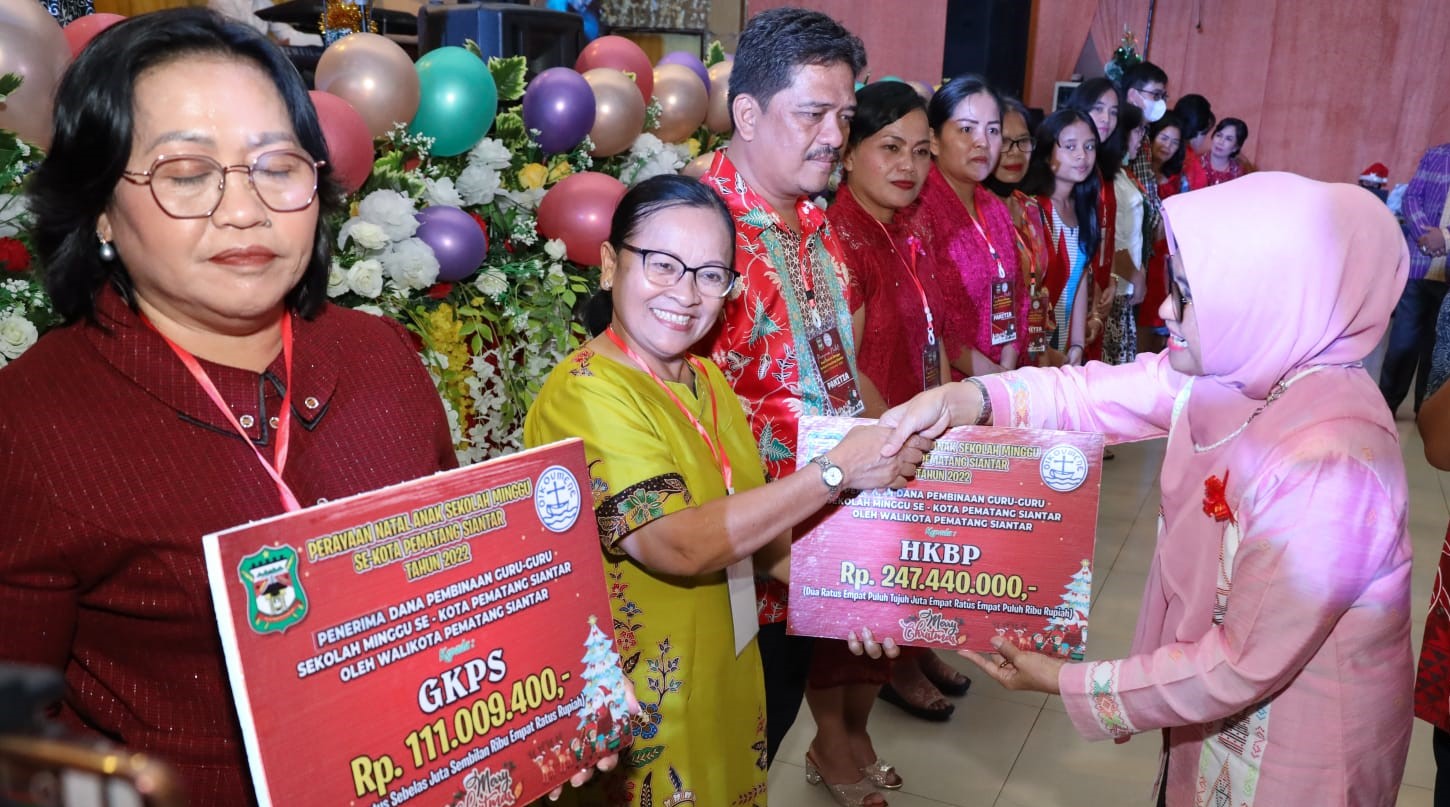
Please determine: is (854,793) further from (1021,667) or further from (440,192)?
(440,192)

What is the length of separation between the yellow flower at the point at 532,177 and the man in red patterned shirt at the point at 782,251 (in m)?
1.03

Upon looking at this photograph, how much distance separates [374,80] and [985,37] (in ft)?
18.3

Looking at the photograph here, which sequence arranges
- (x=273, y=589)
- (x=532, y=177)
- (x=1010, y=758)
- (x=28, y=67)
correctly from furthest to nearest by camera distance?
(x=532, y=177)
(x=1010, y=758)
(x=28, y=67)
(x=273, y=589)

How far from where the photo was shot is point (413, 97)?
277cm

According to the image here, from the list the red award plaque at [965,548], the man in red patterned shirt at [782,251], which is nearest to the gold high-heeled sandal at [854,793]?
the man in red patterned shirt at [782,251]

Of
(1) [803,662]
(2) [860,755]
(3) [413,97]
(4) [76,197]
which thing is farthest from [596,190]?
(4) [76,197]

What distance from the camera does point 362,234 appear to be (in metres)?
2.40

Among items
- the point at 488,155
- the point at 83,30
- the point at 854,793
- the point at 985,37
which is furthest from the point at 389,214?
the point at 985,37

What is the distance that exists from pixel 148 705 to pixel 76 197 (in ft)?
1.79

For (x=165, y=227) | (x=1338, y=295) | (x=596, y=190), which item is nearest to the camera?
(x=165, y=227)

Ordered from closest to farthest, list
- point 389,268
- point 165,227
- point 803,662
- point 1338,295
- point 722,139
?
point 165,227, point 1338,295, point 803,662, point 389,268, point 722,139

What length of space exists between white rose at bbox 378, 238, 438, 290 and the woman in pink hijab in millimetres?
1699

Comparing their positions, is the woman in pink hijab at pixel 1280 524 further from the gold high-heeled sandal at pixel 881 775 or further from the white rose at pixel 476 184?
the white rose at pixel 476 184

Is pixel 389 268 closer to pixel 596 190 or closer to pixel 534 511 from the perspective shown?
pixel 596 190
